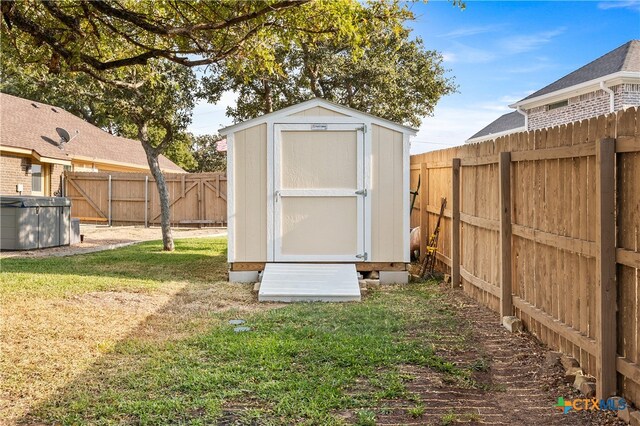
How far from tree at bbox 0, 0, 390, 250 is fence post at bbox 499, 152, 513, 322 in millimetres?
2451

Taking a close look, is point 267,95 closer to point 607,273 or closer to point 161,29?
point 161,29

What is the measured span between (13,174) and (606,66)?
1807 cm

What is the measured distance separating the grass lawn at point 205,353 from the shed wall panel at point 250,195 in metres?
0.74

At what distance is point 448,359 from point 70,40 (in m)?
5.39

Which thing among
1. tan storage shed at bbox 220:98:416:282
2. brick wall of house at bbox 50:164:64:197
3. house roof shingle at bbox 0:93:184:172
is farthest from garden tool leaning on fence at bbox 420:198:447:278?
brick wall of house at bbox 50:164:64:197

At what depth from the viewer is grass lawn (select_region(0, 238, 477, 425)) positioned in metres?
3.65

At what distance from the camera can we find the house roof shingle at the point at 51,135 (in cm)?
1856

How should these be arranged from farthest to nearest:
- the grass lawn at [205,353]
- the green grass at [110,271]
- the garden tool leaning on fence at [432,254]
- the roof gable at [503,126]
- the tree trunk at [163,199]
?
the roof gable at [503,126]
the tree trunk at [163,199]
the garden tool leaning on fence at [432,254]
the green grass at [110,271]
the grass lawn at [205,353]

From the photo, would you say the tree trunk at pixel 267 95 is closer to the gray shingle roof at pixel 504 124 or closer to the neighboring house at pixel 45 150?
the neighboring house at pixel 45 150

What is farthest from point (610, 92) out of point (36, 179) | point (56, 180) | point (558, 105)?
point (56, 180)

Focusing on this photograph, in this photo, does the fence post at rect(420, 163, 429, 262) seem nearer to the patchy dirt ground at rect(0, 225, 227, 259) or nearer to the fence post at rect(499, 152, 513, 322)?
the fence post at rect(499, 152, 513, 322)

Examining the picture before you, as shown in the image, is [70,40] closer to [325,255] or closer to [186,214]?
[325,255]

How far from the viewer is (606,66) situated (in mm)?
17094

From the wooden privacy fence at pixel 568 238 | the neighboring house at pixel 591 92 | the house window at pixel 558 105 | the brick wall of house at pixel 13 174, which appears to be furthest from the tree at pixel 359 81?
the wooden privacy fence at pixel 568 238
